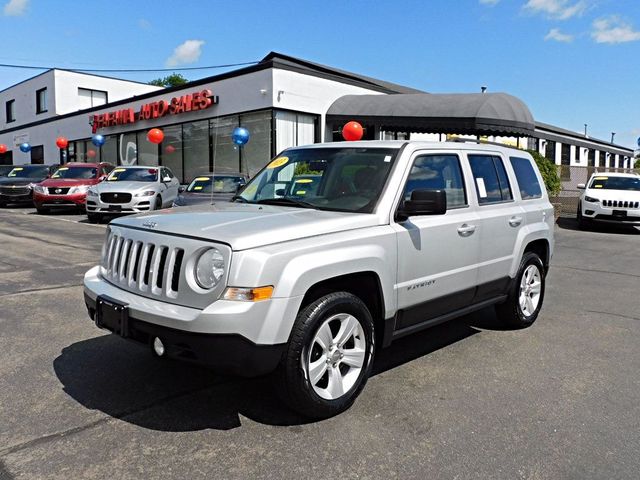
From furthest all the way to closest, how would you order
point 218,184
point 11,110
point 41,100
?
point 11,110, point 41,100, point 218,184

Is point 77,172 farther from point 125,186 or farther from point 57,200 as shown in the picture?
point 125,186

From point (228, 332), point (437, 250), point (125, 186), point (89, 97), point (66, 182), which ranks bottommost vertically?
point (228, 332)

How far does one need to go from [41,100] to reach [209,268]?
44.0 m

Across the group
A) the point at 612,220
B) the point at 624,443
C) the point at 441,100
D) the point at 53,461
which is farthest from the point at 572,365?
the point at 441,100

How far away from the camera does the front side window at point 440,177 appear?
4.09 m

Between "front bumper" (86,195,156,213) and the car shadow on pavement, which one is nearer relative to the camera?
the car shadow on pavement

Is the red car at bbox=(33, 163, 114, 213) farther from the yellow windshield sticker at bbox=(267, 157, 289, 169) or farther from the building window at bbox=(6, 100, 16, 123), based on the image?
the building window at bbox=(6, 100, 16, 123)

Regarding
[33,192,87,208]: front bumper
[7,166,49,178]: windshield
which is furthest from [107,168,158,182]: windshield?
[7,166,49,178]: windshield

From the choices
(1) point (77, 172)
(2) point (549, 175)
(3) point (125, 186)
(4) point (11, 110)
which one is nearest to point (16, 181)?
(1) point (77, 172)

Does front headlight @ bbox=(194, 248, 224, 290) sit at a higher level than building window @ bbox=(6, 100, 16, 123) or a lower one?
lower

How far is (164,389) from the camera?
12.2 ft

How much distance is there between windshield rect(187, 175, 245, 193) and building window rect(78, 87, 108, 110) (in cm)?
3104

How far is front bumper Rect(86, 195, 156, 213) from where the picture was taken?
14164 mm

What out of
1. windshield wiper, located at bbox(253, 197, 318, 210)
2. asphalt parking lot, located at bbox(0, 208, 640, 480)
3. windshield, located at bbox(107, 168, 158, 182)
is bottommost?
asphalt parking lot, located at bbox(0, 208, 640, 480)
